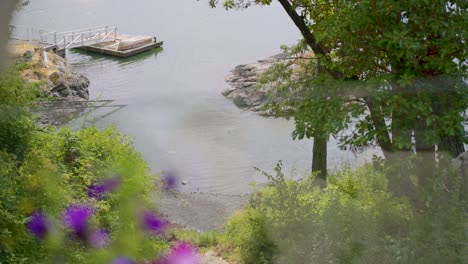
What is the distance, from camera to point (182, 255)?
10.0ft

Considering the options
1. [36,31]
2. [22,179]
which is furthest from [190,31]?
[22,179]

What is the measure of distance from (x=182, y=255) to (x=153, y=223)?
0.23m

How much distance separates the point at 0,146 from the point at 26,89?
46 centimetres

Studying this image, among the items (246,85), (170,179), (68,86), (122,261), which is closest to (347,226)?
(122,261)

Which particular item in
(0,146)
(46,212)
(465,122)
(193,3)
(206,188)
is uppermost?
(193,3)

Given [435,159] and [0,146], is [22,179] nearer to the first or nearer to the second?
[0,146]

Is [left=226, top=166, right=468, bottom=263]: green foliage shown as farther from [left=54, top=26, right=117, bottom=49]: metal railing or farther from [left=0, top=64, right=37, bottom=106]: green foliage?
[left=54, top=26, right=117, bottom=49]: metal railing

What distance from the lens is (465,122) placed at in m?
2.38

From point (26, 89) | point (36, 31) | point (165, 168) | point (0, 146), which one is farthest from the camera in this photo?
point (36, 31)

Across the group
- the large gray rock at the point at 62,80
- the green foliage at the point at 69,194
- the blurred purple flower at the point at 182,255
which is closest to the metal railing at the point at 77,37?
the large gray rock at the point at 62,80

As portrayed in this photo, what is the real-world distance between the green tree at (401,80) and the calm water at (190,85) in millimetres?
1697

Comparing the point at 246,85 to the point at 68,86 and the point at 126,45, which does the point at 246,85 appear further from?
the point at 126,45

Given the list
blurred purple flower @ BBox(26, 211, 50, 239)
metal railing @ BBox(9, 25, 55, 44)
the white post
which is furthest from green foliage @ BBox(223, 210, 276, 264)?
metal railing @ BBox(9, 25, 55, 44)

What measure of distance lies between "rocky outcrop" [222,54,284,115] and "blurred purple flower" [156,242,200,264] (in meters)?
3.86
